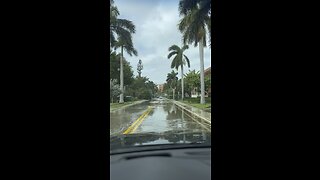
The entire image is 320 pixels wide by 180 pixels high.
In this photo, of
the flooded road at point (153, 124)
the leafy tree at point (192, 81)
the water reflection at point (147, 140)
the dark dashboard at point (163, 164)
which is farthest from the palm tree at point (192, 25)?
the leafy tree at point (192, 81)

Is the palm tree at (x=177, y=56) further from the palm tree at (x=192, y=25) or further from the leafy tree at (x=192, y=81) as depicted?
the palm tree at (x=192, y=25)

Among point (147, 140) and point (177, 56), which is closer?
point (147, 140)

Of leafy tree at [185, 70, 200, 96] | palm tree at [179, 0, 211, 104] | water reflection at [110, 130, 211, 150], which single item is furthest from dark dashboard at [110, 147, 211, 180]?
leafy tree at [185, 70, 200, 96]

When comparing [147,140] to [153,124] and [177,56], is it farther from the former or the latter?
[177,56]

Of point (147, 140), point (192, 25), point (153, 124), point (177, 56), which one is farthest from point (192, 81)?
point (147, 140)

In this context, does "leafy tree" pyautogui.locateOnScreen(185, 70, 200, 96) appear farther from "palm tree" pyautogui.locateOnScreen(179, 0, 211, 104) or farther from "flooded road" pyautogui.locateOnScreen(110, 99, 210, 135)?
"flooded road" pyautogui.locateOnScreen(110, 99, 210, 135)
